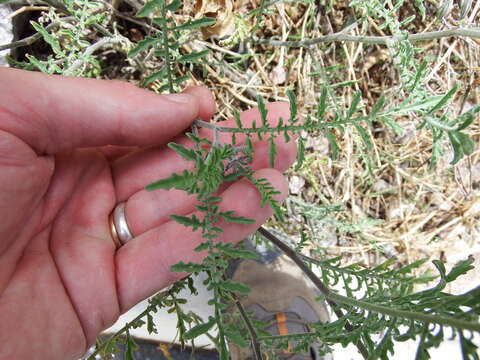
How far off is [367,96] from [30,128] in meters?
2.01

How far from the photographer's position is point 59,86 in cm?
133

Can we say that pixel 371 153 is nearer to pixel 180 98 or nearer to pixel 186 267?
pixel 180 98

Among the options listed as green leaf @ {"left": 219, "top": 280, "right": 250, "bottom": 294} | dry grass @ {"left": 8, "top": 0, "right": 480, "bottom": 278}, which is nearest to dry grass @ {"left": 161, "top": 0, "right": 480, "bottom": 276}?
Result: dry grass @ {"left": 8, "top": 0, "right": 480, "bottom": 278}

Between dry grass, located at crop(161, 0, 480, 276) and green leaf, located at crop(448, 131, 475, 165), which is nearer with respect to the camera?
green leaf, located at crop(448, 131, 475, 165)

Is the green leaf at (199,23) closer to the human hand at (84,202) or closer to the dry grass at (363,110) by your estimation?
the human hand at (84,202)

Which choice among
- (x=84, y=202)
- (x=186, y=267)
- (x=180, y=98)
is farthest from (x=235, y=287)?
(x=84, y=202)

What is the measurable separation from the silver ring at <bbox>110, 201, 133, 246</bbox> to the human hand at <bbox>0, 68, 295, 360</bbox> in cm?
3

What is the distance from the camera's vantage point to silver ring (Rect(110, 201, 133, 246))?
65.5 inches

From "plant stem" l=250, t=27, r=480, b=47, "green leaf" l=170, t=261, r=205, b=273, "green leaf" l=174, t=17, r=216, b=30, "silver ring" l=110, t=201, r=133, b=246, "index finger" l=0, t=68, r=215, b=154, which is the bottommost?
"green leaf" l=170, t=261, r=205, b=273

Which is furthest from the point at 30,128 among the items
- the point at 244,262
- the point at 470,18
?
the point at 470,18

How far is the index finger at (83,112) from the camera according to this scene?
127cm

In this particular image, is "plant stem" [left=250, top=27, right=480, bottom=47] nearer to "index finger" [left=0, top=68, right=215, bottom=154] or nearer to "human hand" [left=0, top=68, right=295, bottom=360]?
"human hand" [left=0, top=68, right=295, bottom=360]

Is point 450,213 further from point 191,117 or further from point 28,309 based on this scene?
point 28,309

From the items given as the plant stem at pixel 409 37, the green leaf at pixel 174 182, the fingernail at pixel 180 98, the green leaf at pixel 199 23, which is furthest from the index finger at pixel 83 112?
the plant stem at pixel 409 37
